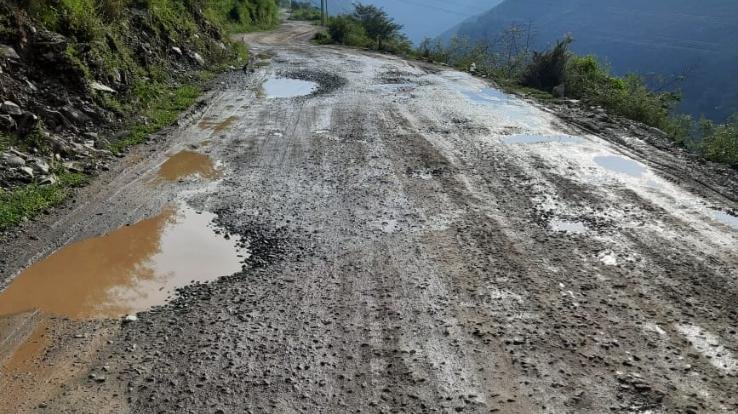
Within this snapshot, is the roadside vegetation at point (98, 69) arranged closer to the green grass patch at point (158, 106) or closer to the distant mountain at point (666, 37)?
the green grass patch at point (158, 106)

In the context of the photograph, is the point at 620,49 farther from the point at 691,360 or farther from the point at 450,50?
the point at 691,360

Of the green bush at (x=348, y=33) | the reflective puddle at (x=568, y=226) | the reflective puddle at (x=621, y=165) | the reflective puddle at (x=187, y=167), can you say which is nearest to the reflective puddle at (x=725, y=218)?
the reflective puddle at (x=621, y=165)

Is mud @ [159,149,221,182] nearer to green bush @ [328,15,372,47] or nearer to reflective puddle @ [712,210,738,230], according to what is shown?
reflective puddle @ [712,210,738,230]

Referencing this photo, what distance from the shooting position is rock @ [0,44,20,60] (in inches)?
288

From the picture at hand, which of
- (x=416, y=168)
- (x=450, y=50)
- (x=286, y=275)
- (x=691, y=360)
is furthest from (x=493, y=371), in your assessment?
(x=450, y=50)

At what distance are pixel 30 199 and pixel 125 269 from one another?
1888mm

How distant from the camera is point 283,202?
18.6 feet

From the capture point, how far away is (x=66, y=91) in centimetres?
787

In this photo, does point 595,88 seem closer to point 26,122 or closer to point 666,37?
point 26,122

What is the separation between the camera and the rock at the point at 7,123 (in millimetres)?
6434

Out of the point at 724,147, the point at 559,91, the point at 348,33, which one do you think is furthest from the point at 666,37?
the point at 724,147

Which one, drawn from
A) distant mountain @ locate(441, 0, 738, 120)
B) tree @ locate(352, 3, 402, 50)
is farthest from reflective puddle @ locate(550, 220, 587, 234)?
distant mountain @ locate(441, 0, 738, 120)

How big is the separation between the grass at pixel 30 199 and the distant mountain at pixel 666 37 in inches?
2093

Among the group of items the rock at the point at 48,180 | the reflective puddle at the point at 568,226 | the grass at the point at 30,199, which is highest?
the reflective puddle at the point at 568,226
